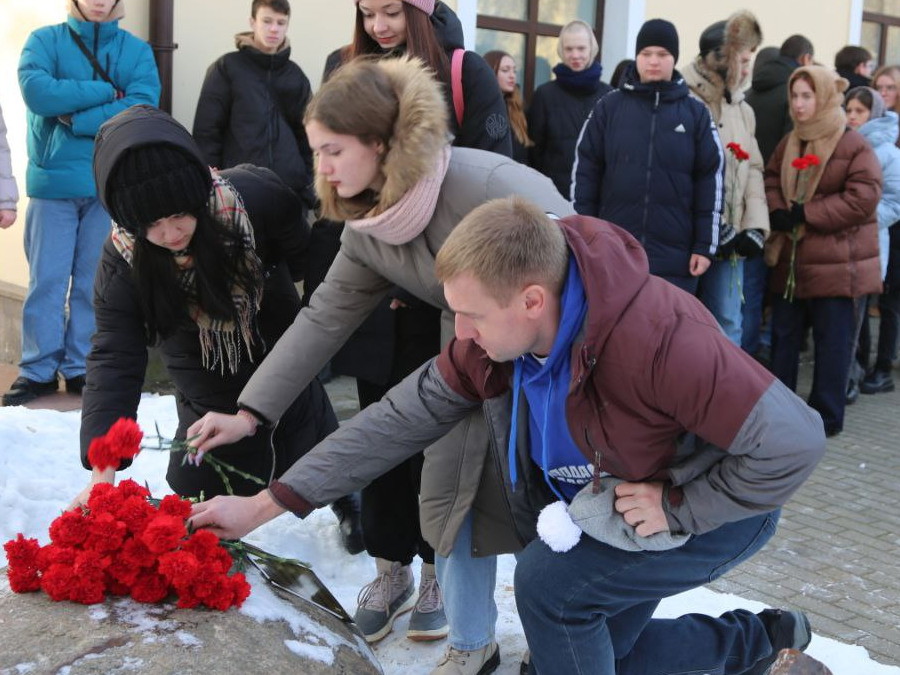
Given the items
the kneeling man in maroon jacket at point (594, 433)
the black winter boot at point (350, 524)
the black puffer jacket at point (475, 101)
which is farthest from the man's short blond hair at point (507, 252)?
the black winter boot at point (350, 524)

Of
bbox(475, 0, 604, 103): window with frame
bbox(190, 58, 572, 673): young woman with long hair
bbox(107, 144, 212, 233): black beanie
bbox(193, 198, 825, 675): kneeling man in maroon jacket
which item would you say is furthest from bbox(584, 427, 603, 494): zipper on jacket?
bbox(475, 0, 604, 103): window with frame

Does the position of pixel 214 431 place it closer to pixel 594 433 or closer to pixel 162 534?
pixel 162 534

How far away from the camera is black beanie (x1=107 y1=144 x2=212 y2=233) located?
292cm

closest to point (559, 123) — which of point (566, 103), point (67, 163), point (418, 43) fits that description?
point (566, 103)

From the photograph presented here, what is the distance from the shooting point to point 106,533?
8.15ft

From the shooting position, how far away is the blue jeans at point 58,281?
6.16m

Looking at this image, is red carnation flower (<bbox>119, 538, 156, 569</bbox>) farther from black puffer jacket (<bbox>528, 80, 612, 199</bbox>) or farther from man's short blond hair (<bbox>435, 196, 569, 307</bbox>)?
black puffer jacket (<bbox>528, 80, 612, 199</bbox>)

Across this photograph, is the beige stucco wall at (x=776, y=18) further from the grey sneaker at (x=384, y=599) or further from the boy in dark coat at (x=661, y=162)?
the grey sneaker at (x=384, y=599)

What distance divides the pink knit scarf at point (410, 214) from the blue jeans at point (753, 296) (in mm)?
4672

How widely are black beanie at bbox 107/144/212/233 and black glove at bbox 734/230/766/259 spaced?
170 inches

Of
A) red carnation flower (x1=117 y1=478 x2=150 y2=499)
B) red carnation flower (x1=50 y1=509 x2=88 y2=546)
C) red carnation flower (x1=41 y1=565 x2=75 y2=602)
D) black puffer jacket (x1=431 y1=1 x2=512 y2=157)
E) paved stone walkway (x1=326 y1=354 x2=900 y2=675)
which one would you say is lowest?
paved stone walkway (x1=326 y1=354 x2=900 y2=675)

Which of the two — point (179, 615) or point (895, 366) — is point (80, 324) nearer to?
point (179, 615)

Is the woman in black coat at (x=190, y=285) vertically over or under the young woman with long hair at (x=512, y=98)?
under

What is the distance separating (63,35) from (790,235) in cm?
438
